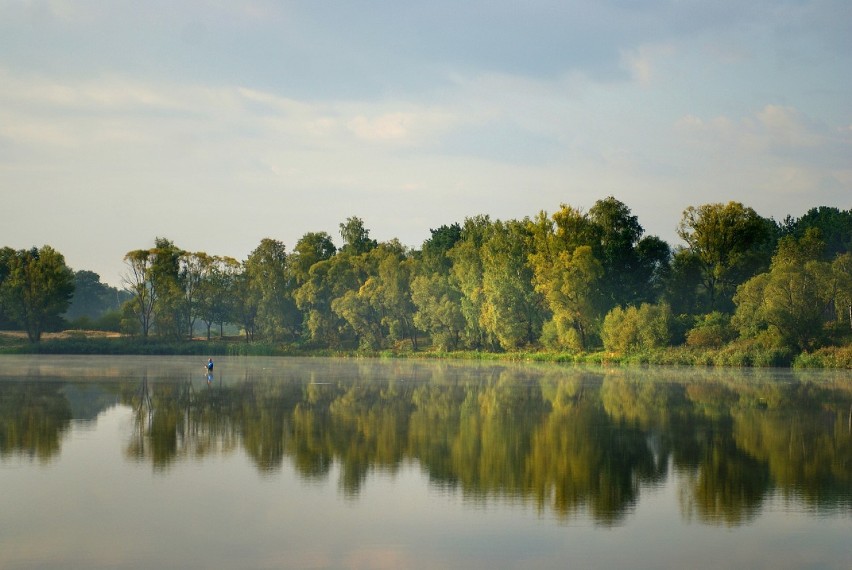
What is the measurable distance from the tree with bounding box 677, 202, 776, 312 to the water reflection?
44390mm

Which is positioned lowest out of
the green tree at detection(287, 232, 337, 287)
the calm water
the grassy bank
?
the calm water

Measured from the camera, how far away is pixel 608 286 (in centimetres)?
8969

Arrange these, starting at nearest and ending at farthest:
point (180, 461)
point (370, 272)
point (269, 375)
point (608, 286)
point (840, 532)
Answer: point (840, 532) → point (180, 461) → point (269, 375) → point (608, 286) → point (370, 272)

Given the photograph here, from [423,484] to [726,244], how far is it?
253 ft

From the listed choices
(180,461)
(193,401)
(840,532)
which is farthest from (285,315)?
(840,532)

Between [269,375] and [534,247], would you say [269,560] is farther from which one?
[534,247]

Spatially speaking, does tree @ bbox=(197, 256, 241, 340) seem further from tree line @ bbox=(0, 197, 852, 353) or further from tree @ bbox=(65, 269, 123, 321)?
tree @ bbox=(65, 269, 123, 321)

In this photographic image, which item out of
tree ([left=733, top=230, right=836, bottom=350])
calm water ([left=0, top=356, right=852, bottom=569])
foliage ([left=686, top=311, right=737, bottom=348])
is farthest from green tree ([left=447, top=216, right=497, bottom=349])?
calm water ([left=0, top=356, right=852, bottom=569])

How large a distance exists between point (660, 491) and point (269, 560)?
7949mm

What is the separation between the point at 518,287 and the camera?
9319 centimetres

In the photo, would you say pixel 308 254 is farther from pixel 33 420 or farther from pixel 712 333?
pixel 33 420

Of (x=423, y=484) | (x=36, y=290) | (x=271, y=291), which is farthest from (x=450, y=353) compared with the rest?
(x=423, y=484)

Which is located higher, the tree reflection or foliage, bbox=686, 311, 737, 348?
foliage, bbox=686, 311, 737, 348

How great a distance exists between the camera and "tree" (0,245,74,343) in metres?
114
